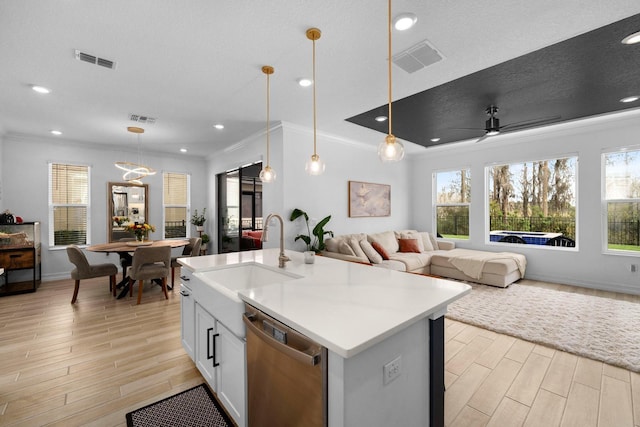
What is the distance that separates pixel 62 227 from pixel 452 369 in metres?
7.03

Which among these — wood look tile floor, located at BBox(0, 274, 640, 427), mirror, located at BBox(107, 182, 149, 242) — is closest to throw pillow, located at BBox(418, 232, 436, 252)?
wood look tile floor, located at BBox(0, 274, 640, 427)

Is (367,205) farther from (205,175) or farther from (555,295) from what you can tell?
(205,175)

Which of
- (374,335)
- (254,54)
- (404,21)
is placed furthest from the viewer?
(254,54)

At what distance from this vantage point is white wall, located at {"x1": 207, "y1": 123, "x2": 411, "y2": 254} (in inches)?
178

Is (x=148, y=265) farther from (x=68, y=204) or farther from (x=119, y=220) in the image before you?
(x=68, y=204)

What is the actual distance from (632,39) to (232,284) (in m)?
3.90

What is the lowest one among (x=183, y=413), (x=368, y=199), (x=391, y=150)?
(x=183, y=413)

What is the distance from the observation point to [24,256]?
4.46 m

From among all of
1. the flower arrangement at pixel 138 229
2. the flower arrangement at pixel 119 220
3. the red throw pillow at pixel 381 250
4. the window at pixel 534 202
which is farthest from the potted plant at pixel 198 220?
the window at pixel 534 202

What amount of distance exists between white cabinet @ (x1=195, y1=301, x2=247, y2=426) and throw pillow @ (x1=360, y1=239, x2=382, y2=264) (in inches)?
131

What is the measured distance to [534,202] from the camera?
5.61m

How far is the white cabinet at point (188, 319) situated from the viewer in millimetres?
2145

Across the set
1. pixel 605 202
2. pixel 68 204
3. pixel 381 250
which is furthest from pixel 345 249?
pixel 68 204

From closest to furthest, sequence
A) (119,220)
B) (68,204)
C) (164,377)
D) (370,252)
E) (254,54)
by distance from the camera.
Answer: (164,377)
(254,54)
(370,252)
(119,220)
(68,204)
